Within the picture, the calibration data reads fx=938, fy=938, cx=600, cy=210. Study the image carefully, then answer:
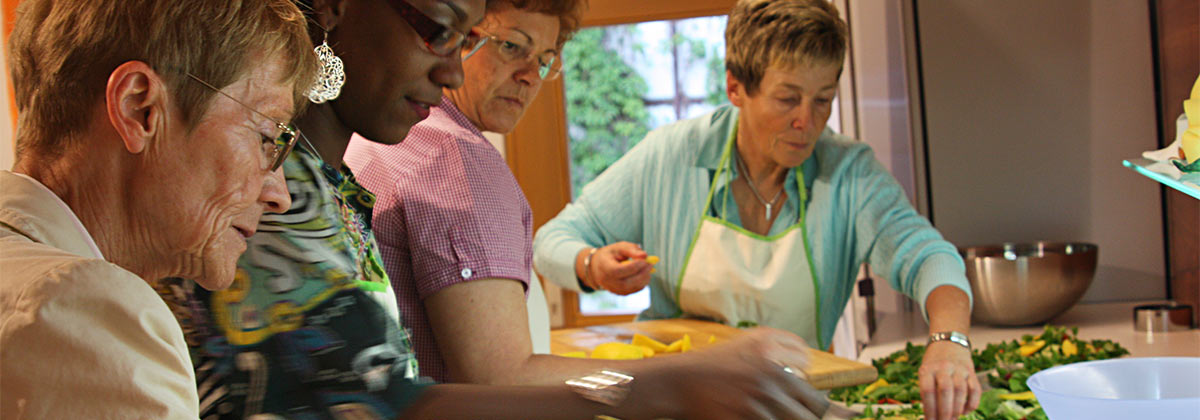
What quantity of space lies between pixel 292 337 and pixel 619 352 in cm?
92

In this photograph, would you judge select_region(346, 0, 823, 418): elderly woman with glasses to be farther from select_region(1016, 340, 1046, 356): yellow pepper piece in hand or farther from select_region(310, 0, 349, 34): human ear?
select_region(1016, 340, 1046, 356): yellow pepper piece in hand

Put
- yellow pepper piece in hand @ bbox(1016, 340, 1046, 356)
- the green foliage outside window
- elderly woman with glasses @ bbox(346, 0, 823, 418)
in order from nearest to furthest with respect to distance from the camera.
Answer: elderly woman with glasses @ bbox(346, 0, 823, 418), yellow pepper piece in hand @ bbox(1016, 340, 1046, 356), the green foliage outside window

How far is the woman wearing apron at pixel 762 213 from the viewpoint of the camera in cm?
174

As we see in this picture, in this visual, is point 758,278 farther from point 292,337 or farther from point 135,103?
point 135,103

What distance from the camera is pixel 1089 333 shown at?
174 centimetres

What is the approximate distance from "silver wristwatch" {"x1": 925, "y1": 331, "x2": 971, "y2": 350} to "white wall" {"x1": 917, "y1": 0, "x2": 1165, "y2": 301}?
2.62ft

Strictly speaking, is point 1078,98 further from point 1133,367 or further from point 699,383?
point 699,383

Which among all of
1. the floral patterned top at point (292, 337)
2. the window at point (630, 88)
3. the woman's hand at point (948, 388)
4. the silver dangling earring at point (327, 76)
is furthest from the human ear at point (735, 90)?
the window at point (630, 88)

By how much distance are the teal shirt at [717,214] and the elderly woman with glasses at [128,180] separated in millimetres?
1258

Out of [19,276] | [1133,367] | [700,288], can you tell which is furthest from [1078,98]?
[19,276]

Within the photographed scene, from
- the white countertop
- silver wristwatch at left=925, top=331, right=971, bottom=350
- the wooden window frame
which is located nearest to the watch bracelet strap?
the white countertop

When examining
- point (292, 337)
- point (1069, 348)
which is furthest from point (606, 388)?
point (1069, 348)

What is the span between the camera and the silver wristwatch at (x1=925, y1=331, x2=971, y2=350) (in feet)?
4.61

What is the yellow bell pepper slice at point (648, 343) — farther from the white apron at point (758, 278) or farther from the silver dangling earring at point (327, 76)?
the silver dangling earring at point (327, 76)
